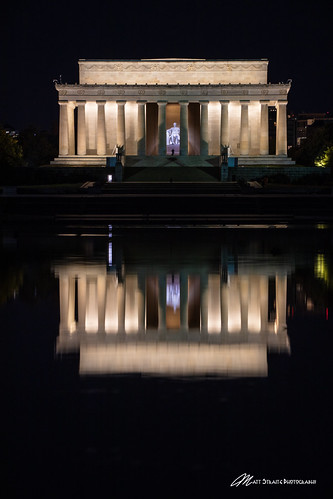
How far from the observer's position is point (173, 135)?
3944 inches

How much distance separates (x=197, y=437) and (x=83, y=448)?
100 centimetres

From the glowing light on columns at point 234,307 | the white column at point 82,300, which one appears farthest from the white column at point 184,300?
the white column at point 82,300

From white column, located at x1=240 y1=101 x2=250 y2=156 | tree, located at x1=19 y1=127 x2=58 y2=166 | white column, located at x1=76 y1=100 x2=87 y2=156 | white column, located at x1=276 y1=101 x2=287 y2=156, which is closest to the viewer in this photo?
white column, located at x1=240 y1=101 x2=250 y2=156

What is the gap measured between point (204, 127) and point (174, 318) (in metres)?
81.0

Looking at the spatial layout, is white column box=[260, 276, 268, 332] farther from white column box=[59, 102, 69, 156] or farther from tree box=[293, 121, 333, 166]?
white column box=[59, 102, 69, 156]

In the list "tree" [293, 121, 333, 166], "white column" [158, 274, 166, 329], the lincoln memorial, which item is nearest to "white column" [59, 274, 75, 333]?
"white column" [158, 274, 166, 329]

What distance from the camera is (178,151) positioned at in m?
99.8

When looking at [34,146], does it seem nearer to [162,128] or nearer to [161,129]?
[161,129]

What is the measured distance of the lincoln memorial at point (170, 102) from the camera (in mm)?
91562

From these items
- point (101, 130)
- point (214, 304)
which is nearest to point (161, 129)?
point (101, 130)

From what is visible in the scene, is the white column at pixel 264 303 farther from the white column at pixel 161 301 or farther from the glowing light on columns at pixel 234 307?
the white column at pixel 161 301

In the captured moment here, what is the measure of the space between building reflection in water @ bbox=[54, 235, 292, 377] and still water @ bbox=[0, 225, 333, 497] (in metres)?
0.03

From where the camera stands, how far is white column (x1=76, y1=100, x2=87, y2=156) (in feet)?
307
